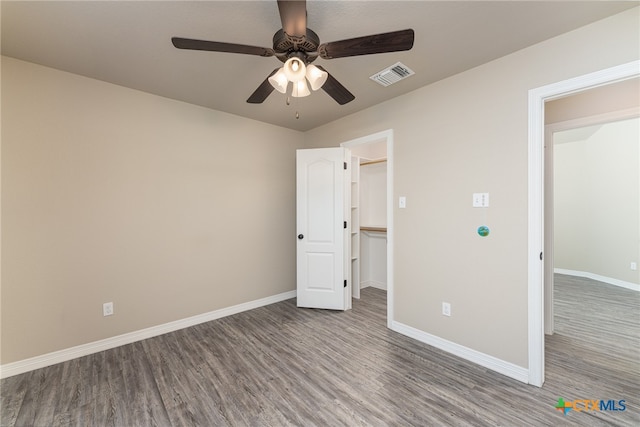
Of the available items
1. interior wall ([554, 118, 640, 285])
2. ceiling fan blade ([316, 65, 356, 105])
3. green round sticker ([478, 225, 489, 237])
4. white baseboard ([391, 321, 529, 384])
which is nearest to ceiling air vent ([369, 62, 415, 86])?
ceiling fan blade ([316, 65, 356, 105])

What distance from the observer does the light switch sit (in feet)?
7.06

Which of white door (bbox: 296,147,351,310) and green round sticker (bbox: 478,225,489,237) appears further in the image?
white door (bbox: 296,147,351,310)

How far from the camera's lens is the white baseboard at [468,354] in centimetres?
196

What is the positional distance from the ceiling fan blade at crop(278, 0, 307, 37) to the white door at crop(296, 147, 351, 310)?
204 cm

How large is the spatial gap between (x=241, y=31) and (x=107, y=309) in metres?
2.79

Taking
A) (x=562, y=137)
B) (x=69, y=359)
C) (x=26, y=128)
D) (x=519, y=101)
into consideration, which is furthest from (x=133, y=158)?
(x=562, y=137)

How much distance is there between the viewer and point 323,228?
134 inches

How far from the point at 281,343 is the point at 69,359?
1.89m

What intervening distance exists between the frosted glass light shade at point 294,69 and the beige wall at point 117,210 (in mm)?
2008

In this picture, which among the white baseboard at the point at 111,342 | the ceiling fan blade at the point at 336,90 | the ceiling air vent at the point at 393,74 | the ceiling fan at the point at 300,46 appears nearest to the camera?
the ceiling fan at the point at 300,46

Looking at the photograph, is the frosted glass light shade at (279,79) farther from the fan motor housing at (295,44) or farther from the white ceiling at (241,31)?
the white ceiling at (241,31)

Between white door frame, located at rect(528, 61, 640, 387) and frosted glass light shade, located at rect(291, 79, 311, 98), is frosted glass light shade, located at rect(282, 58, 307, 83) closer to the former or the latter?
frosted glass light shade, located at rect(291, 79, 311, 98)

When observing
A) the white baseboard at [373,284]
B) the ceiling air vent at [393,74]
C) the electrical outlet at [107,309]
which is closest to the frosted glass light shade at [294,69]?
the ceiling air vent at [393,74]

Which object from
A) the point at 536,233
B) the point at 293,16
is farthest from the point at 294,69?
the point at 536,233
